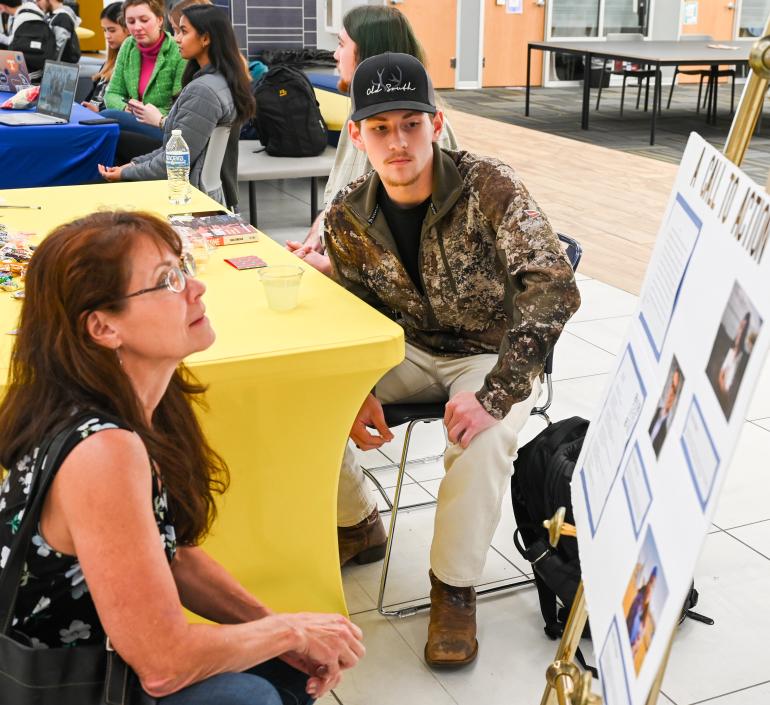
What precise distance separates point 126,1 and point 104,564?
4.30 meters

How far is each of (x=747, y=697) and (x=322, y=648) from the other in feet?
A: 3.38

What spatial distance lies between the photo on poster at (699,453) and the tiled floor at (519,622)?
4.08 ft

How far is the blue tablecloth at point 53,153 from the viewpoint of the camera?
4504 mm

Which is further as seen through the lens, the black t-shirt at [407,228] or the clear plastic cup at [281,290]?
the black t-shirt at [407,228]

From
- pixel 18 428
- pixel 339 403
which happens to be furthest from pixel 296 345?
pixel 18 428

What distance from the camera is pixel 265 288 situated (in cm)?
204

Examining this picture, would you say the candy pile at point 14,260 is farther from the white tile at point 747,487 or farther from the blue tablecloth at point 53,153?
the blue tablecloth at point 53,153

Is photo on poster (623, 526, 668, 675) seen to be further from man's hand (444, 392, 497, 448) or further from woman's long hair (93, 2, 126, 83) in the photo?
woman's long hair (93, 2, 126, 83)

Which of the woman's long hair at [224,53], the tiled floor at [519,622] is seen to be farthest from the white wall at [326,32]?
the tiled floor at [519,622]

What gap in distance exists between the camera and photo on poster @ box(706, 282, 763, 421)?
0.79 meters

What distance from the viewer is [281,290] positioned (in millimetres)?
2010

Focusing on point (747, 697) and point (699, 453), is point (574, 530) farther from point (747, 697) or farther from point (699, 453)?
point (747, 697)

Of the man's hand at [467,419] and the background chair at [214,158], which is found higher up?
the background chair at [214,158]

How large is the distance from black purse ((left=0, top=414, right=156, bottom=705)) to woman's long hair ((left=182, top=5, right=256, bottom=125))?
2.99 meters
